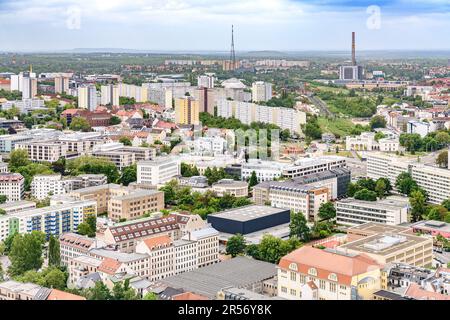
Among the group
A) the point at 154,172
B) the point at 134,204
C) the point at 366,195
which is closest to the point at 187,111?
the point at 154,172

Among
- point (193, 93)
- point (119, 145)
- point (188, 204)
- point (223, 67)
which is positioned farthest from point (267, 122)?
point (223, 67)

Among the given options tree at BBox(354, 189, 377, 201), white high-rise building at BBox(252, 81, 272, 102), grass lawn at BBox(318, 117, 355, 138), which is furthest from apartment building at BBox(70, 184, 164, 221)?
white high-rise building at BBox(252, 81, 272, 102)

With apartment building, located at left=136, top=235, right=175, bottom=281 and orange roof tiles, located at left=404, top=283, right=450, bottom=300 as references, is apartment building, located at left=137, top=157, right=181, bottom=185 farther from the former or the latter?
orange roof tiles, located at left=404, top=283, right=450, bottom=300

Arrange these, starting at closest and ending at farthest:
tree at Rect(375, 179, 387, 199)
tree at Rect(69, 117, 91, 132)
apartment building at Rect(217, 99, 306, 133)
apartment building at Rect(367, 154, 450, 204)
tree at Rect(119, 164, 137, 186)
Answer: apartment building at Rect(367, 154, 450, 204) → tree at Rect(375, 179, 387, 199) → tree at Rect(119, 164, 137, 186) → tree at Rect(69, 117, 91, 132) → apartment building at Rect(217, 99, 306, 133)

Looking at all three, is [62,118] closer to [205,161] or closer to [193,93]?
[193,93]

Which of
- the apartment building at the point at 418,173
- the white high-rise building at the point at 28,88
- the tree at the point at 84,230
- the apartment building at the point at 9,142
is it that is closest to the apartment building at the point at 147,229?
the tree at the point at 84,230

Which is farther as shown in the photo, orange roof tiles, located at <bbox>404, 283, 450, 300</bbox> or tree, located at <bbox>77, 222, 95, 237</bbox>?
tree, located at <bbox>77, 222, 95, 237</bbox>
